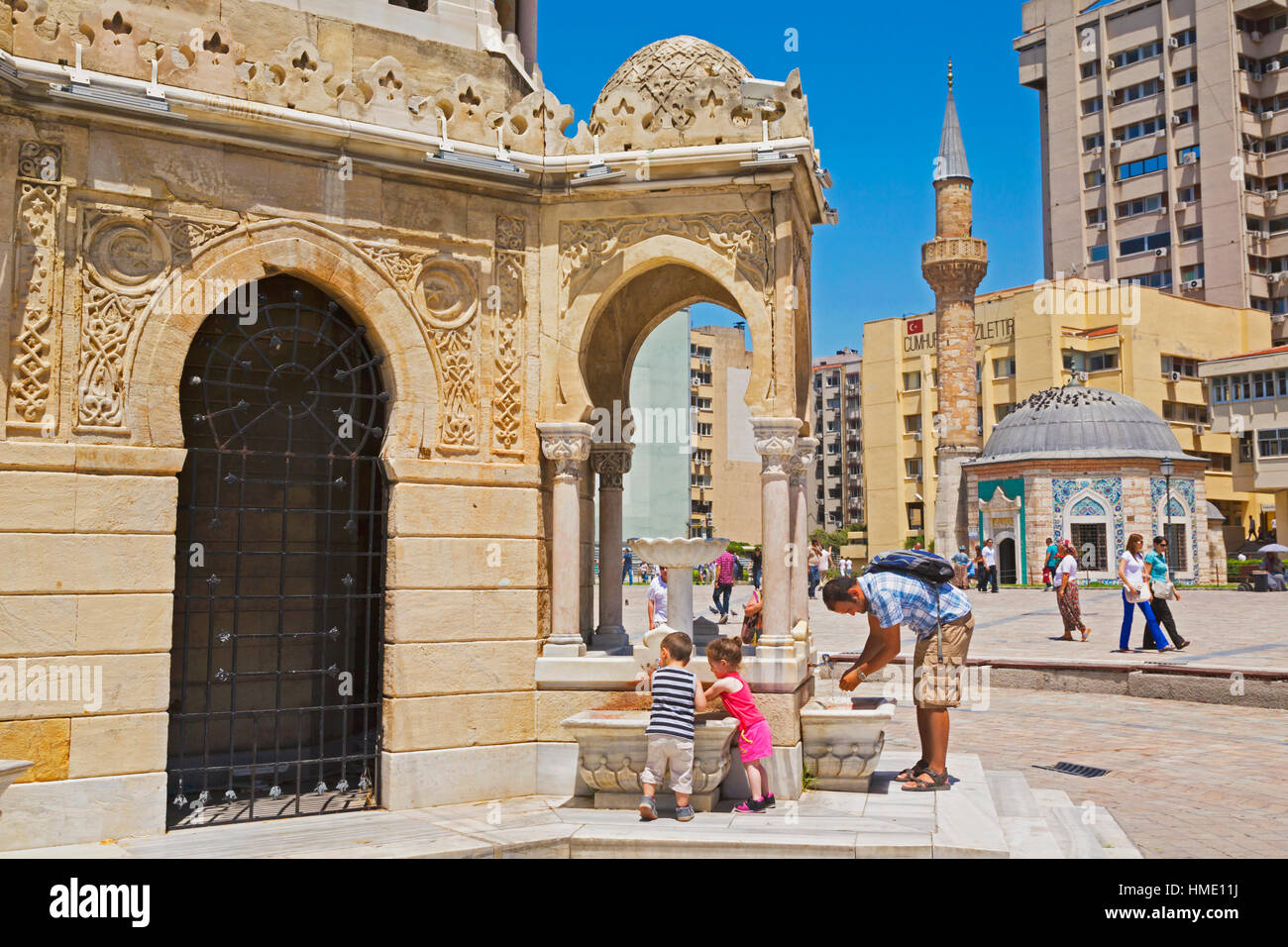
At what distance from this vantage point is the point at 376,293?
26.8 feet

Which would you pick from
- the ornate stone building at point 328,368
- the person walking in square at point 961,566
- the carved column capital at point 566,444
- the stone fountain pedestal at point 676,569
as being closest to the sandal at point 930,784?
the ornate stone building at point 328,368

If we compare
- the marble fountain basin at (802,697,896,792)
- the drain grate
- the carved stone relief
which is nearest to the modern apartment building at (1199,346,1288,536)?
the drain grate

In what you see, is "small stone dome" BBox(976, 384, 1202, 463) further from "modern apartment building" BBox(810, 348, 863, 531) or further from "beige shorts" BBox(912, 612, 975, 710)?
"modern apartment building" BBox(810, 348, 863, 531)

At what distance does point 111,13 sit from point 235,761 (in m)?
5.40

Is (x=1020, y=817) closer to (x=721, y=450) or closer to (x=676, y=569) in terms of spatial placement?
(x=676, y=569)

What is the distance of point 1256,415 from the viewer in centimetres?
5184

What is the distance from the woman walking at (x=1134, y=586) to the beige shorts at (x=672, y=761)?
33.6ft

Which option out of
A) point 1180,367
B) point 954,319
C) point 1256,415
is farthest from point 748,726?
point 1180,367

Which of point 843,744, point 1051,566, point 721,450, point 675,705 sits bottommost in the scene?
point 843,744

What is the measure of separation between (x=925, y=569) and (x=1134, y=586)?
396 inches

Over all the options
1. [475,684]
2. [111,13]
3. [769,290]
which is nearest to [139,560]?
[475,684]

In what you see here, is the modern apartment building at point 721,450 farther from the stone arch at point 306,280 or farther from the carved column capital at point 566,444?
the stone arch at point 306,280
